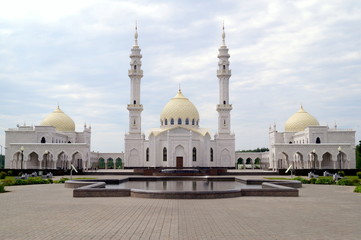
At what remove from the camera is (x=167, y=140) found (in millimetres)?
54188

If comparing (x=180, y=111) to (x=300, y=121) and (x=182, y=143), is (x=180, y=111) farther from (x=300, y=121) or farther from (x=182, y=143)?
(x=300, y=121)

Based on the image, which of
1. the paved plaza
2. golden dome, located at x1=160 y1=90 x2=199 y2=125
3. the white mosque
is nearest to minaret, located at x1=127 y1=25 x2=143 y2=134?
the white mosque

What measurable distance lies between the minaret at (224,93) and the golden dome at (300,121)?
10.5m

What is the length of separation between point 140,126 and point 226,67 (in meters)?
14.6

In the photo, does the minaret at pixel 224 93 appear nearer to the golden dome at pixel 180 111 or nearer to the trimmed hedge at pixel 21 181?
the golden dome at pixel 180 111

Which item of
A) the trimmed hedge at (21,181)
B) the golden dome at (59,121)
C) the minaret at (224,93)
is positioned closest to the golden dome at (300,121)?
the minaret at (224,93)

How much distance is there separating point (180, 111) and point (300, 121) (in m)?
18.0

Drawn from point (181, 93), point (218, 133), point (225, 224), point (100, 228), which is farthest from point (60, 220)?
point (181, 93)

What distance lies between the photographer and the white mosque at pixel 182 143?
5138 centimetres

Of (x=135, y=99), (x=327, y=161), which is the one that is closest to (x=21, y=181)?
(x=135, y=99)

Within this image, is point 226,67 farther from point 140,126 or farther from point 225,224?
point 225,224

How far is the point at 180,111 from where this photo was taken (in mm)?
58312

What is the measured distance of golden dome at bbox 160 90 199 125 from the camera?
58.2 meters

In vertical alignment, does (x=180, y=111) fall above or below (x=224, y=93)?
below
